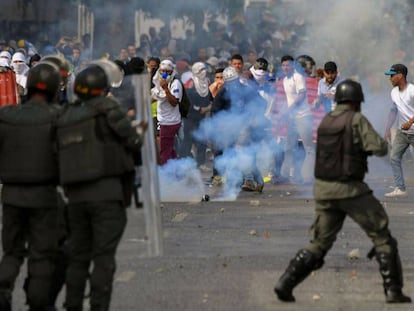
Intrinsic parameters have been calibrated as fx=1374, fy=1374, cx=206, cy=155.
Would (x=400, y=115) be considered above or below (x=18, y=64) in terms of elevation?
below

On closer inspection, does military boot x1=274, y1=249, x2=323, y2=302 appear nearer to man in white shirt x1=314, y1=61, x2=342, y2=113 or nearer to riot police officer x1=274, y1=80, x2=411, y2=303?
riot police officer x1=274, y1=80, x2=411, y2=303

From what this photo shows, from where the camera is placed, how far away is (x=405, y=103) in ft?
54.1

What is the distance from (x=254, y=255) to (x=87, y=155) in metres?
3.84

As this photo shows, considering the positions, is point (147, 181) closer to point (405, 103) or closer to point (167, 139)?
point (405, 103)

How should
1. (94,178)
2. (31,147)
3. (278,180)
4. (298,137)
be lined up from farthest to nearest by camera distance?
1. (298,137)
2. (278,180)
3. (31,147)
4. (94,178)

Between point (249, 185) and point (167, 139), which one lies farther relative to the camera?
point (167, 139)

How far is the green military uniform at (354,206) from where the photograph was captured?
931cm

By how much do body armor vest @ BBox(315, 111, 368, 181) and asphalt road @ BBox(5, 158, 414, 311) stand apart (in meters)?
0.91

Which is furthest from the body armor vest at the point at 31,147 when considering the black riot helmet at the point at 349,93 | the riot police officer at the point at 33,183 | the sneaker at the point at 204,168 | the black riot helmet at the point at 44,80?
the sneaker at the point at 204,168

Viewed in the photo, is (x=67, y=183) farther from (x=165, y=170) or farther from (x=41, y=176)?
(x=165, y=170)

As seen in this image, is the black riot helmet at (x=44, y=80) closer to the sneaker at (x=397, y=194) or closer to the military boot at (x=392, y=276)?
the military boot at (x=392, y=276)

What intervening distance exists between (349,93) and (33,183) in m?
2.37

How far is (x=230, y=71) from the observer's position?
17.3m

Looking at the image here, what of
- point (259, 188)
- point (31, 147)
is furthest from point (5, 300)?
point (259, 188)
